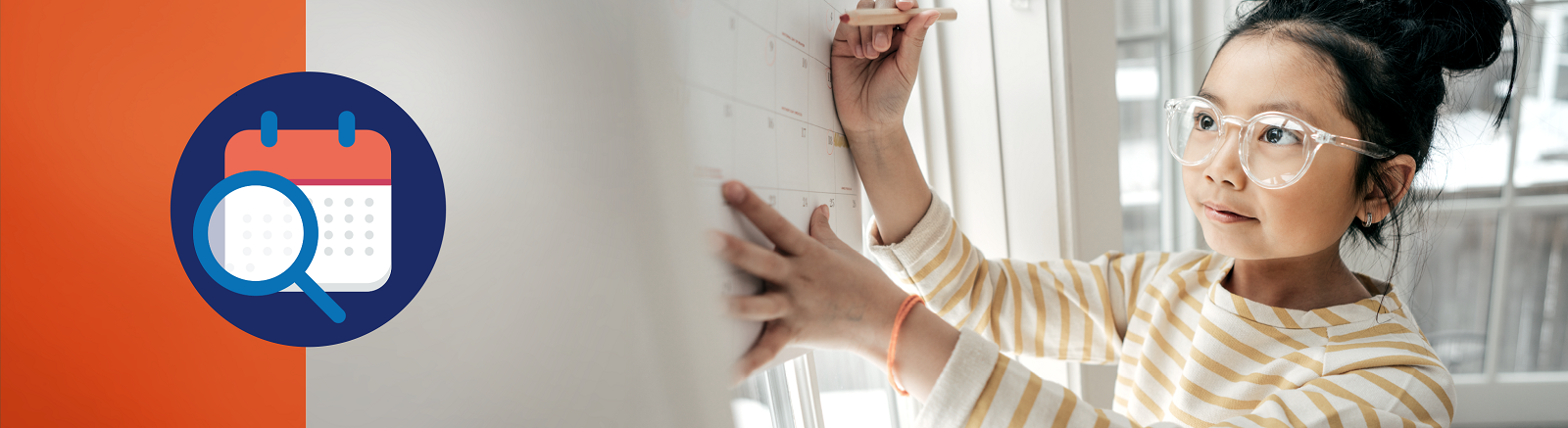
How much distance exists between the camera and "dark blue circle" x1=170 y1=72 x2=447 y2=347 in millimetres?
234

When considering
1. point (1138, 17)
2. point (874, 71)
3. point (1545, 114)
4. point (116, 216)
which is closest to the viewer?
point (116, 216)

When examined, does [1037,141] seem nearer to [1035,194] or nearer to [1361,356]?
[1035,194]

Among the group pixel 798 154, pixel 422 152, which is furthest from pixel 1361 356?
pixel 422 152

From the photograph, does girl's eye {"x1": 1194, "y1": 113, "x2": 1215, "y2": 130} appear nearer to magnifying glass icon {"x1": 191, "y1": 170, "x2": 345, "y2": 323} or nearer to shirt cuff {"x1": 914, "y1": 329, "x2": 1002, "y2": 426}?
shirt cuff {"x1": 914, "y1": 329, "x2": 1002, "y2": 426}

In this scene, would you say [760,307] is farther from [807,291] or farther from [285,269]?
[285,269]

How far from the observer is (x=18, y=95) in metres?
0.21

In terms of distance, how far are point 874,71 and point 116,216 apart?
1.92 ft

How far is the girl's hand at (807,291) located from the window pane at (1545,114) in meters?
1.67

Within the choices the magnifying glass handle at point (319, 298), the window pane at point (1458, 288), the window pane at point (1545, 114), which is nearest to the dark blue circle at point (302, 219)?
the magnifying glass handle at point (319, 298)

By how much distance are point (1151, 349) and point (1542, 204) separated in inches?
48.4

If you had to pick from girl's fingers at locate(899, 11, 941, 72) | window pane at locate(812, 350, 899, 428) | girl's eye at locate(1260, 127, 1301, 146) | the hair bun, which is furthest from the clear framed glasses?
window pane at locate(812, 350, 899, 428)

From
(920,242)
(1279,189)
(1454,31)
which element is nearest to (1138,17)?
(1454,31)

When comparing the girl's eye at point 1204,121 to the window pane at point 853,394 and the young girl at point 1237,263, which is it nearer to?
the young girl at point 1237,263

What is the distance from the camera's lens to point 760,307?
18.8 inches
